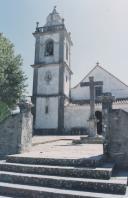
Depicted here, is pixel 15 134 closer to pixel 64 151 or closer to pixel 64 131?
pixel 64 151

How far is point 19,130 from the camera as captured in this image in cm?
895

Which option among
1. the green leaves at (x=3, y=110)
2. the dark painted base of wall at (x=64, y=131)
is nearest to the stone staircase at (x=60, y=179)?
the green leaves at (x=3, y=110)

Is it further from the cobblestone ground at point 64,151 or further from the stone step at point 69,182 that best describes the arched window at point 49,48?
the stone step at point 69,182

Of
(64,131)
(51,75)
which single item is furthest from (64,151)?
(51,75)

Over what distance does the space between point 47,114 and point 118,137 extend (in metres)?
19.1

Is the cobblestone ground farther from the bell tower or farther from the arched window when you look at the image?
the arched window

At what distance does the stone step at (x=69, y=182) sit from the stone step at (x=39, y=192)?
21cm

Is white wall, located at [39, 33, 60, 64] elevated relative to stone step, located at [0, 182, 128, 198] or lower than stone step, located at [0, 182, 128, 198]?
elevated

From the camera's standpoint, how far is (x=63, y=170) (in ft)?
20.4

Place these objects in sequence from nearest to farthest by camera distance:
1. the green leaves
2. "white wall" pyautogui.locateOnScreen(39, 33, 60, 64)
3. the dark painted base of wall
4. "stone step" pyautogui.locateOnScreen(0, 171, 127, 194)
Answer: "stone step" pyautogui.locateOnScreen(0, 171, 127, 194), the green leaves, the dark painted base of wall, "white wall" pyautogui.locateOnScreen(39, 33, 60, 64)

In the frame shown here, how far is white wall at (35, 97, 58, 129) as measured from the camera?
84.5ft

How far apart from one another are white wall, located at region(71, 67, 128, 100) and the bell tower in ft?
4.09

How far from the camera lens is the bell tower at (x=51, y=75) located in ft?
84.8

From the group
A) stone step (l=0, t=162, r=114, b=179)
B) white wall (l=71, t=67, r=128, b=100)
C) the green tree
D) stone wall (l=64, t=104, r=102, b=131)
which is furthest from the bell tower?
stone step (l=0, t=162, r=114, b=179)
